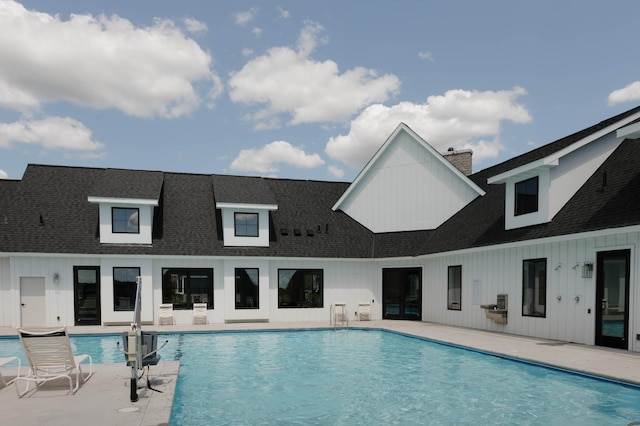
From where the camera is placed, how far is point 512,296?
677 inches

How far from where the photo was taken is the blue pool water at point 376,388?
28.5 feet

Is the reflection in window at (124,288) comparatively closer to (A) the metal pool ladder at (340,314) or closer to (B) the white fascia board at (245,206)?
(B) the white fascia board at (245,206)

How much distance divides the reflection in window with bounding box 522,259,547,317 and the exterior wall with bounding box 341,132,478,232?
734 cm

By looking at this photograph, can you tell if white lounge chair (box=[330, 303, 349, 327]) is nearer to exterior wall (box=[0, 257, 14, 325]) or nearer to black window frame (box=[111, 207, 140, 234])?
black window frame (box=[111, 207, 140, 234])

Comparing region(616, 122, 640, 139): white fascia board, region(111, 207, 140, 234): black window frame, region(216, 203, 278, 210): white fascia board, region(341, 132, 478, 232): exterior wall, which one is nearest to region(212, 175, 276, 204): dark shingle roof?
region(216, 203, 278, 210): white fascia board

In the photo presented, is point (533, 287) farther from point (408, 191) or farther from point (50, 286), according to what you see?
point (50, 286)

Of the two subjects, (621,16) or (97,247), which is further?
(97,247)

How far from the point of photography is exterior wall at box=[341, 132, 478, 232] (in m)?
23.7

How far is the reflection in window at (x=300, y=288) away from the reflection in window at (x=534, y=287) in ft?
32.5

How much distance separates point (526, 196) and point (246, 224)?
490 inches

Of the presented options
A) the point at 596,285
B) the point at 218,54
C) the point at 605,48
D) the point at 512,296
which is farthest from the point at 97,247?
the point at 605,48

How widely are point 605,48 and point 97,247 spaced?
68.1 ft

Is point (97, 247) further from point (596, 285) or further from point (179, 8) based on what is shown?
point (596, 285)

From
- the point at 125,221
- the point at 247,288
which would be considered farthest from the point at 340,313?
the point at 125,221
